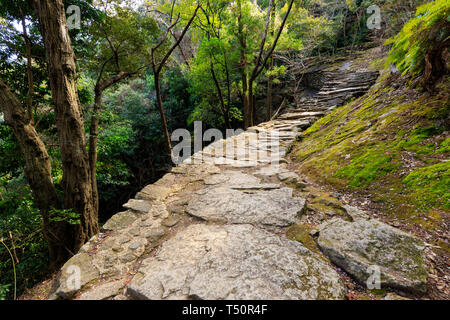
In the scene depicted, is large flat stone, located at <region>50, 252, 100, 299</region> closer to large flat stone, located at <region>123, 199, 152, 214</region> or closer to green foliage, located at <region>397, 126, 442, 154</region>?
large flat stone, located at <region>123, 199, 152, 214</region>

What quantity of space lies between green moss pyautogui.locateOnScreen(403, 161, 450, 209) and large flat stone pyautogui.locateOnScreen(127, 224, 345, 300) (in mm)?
1013

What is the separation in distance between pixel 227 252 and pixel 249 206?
776 millimetres

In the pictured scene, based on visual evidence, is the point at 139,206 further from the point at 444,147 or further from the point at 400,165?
the point at 444,147

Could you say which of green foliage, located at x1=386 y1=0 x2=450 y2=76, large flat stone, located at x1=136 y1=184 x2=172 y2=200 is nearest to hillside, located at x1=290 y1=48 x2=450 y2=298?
green foliage, located at x1=386 y1=0 x2=450 y2=76

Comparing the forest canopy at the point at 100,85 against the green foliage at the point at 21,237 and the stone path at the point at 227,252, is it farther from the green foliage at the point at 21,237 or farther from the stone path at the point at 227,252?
the stone path at the point at 227,252

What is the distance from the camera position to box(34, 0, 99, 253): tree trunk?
284 cm

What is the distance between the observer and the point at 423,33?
2289 mm

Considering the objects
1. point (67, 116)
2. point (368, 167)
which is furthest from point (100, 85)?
point (368, 167)

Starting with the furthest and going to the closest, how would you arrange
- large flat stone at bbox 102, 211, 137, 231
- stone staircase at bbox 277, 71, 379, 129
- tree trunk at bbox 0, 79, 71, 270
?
1. stone staircase at bbox 277, 71, 379, 129
2. tree trunk at bbox 0, 79, 71, 270
3. large flat stone at bbox 102, 211, 137, 231

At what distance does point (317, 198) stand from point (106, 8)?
7.49 m
